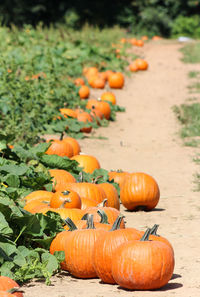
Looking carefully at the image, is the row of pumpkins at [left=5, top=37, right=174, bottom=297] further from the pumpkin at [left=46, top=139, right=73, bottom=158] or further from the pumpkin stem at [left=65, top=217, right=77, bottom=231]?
the pumpkin at [left=46, top=139, right=73, bottom=158]

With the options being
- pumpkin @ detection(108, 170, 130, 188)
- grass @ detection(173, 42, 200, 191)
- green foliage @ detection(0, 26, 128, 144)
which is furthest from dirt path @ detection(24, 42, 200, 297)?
green foliage @ detection(0, 26, 128, 144)

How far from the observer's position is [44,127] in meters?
9.64

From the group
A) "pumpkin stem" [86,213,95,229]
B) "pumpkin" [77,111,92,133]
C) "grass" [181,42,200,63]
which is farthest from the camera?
"grass" [181,42,200,63]

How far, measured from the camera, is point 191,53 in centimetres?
2377

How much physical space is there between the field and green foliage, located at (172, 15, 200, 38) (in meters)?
16.7

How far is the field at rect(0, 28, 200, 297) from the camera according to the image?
4.24 m

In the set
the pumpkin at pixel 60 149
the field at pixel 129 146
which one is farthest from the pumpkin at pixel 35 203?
the pumpkin at pixel 60 149

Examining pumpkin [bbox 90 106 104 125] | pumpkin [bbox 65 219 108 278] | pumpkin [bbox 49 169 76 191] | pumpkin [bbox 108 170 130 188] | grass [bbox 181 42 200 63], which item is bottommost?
grass [bbox 181 42 200 63]

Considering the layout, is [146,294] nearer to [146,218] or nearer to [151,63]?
[146,218]

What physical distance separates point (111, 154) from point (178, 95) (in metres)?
6.46

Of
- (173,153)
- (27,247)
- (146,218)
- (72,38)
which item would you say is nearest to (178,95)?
(72,38)

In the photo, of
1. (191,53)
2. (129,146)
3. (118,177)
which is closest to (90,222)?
(118,177)

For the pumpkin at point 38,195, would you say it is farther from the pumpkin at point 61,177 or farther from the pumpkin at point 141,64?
the pumpkin at point 141,64

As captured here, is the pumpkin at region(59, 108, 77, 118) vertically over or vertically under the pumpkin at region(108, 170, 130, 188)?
under
